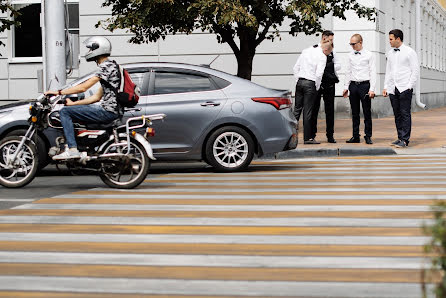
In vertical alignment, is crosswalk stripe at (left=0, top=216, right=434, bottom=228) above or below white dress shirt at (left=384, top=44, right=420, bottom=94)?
below

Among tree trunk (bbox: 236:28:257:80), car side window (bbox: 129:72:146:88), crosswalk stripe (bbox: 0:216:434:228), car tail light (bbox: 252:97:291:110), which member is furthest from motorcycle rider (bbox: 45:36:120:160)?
tree trunk (bbox: 236:28:257:80)

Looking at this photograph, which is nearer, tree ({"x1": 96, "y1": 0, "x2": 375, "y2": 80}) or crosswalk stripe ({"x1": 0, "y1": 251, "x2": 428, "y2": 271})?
crosswalk stripe ({"x1": 0, "y1": 251, "x2": 428, "y2": 271})

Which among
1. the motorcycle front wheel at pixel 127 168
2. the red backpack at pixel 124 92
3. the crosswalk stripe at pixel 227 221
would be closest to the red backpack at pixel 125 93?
the red backpack at pixel 124 92

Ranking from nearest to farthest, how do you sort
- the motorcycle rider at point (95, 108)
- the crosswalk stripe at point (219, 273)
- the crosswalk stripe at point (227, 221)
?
1. the crosswalk stripe at point (219, 273)
2. the crosswalk stripe at point (227, 221)
3. the motorcycle rider at point (95, 108)

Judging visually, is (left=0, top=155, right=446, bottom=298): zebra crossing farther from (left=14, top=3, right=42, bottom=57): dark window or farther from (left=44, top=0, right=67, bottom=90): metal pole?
(left=14, top=3, right=42, bottom=57): dark window

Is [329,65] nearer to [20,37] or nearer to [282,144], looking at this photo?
[282,144]

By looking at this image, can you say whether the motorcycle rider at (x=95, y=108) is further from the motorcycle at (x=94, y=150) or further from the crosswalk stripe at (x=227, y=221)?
the crosswalk stripe at (x=227, y=221)

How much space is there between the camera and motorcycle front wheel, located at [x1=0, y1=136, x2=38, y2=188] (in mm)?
10398

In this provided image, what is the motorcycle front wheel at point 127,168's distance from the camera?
393 inches

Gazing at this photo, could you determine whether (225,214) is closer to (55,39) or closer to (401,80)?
(55,39)

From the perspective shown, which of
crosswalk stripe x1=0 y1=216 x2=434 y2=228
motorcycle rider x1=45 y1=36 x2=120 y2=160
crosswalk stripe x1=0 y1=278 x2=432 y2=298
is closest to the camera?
crosswalk stripe x1=0 y1=278 x2=432 y2=298

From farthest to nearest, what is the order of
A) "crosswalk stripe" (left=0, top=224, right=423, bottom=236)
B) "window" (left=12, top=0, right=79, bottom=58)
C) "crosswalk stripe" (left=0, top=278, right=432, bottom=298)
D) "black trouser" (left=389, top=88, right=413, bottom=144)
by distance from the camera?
"window" (left=12, top=0, right=79, bottom=58)
"black trouser" (left=389, top=88, right=413, bottom=144)
"crosswalk stripe" (left=0, top=224, right=423, bottom=236)
"crosswalk stripe" (left=0, top=278, right=432, bottom=298)

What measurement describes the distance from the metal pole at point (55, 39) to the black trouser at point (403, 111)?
227 inches

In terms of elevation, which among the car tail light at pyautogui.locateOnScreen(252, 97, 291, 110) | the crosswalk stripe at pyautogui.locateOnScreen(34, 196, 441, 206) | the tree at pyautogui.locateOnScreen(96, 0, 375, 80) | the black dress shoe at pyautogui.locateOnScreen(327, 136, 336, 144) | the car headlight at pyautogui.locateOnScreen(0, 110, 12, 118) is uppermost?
the tree at pyautogui.locateOnScreen(96, 0, 375, 80)
